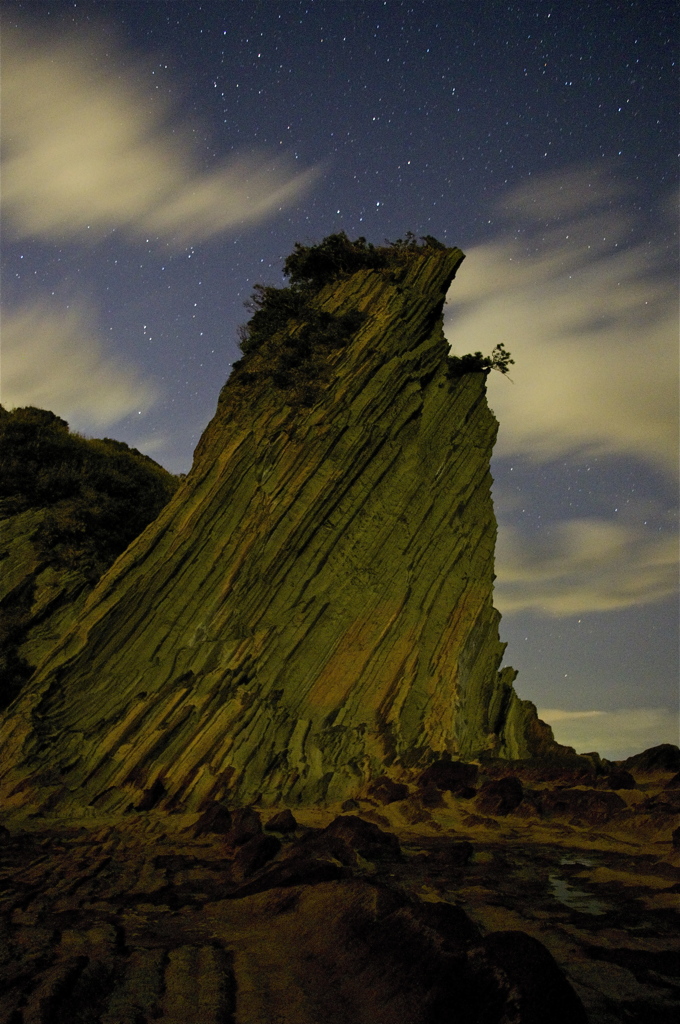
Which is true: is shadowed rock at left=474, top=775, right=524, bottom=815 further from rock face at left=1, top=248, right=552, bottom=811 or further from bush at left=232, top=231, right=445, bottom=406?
bush at left=232, top=231, right=445, bottom=406

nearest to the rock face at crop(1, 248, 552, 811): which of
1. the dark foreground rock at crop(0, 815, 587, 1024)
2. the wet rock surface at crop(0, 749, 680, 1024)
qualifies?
the wet rock surface at crop(0, 749, 680, 1024)

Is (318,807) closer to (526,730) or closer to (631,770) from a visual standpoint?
(631,770)

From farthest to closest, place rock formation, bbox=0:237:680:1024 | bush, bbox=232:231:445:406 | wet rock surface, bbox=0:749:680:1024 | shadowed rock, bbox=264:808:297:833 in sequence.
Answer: bush, bbox=232:231:445:406 → shadowed rock, bbox=264:808:297:833 → rock formation, bbox=0:237:680:1024 → wet rock surface, bbox=0:749:680:1024

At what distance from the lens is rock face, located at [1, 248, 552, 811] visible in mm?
15180

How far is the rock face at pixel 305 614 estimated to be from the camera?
49.8 feet

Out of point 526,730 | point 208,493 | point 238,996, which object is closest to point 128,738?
point 208,493

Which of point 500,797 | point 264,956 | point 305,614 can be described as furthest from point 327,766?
point 264,956

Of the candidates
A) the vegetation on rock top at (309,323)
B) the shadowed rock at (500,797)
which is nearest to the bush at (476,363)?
the vegetation on rock top at (309,323)

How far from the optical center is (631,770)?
56.6 feet

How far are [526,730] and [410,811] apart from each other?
14.0 meters

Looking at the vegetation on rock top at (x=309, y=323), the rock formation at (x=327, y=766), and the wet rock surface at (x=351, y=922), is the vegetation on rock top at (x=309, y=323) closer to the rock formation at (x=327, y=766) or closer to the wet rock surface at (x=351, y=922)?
the rock formation at (x=327, y=766)

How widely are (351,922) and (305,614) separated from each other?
11521mm

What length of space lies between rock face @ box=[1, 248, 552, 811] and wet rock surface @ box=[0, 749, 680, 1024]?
2.73 m

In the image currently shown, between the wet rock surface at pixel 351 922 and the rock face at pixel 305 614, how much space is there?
2730 mm
